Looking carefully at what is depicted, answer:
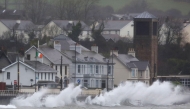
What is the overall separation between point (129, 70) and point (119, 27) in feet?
145

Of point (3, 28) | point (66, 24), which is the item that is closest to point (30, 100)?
point (3, 28)

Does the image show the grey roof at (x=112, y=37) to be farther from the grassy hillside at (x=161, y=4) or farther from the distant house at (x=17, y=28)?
the distant house at (x=17, y=28)

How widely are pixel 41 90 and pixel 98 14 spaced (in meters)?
78.4

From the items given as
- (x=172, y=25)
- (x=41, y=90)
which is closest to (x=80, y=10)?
(x=172, y=25)

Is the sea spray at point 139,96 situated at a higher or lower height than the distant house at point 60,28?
lower

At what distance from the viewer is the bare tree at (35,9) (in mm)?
160500

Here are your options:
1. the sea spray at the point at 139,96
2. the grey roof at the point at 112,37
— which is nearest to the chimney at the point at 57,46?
the sea spray at the point at 139,96

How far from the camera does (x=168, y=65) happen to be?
127 metres

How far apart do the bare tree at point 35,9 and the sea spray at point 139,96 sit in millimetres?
67903

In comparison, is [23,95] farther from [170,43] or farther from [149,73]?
[170,43]

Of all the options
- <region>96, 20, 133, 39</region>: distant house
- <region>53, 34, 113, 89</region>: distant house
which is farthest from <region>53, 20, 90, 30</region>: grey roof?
<region>53, 34, 113, 89</region>: distant house

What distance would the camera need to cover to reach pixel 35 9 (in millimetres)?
162125

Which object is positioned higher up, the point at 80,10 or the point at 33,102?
the point at 80,10

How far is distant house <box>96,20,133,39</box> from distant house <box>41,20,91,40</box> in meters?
3.75
